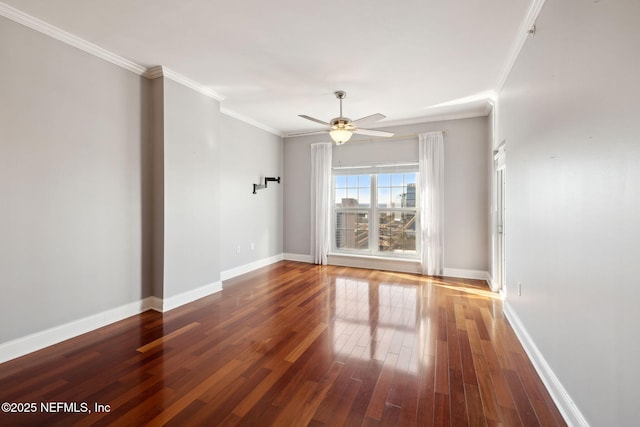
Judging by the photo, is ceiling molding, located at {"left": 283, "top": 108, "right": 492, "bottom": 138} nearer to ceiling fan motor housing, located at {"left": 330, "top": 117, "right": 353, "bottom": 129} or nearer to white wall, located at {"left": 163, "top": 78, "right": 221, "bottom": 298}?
ceiling fan motor housing, located at {"left": 330, "top": 117, "right": 353, "bottom": 129}

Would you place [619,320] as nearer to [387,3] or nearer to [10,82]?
[387,3]

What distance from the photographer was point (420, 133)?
17.0 ft

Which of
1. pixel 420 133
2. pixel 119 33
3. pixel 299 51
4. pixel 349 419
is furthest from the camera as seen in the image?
pixel 420 133

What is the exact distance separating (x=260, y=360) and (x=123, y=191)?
2.36 m

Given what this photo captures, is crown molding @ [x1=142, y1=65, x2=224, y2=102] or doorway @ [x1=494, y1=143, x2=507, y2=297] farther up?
crown molding @ [x1=142, y1=65, x2=224, y2=102]

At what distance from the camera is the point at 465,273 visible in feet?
16.2

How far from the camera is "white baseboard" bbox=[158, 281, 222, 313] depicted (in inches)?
134

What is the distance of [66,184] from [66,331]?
137 cm

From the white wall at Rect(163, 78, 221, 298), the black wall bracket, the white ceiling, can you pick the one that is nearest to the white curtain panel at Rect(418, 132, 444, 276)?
the white ceiling

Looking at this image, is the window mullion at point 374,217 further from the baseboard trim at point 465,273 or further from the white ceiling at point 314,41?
the white ceiling at point 314,41

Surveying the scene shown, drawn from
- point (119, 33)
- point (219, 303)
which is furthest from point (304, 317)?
point (119, 33)

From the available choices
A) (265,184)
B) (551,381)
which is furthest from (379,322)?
(265,184)

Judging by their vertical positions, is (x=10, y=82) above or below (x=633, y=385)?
above

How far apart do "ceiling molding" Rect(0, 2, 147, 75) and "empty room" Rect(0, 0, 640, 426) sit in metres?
0.02
